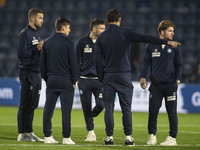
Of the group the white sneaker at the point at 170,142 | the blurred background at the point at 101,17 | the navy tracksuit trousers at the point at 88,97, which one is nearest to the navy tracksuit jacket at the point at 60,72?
the navy tracksuit trousers at the point at 88,97

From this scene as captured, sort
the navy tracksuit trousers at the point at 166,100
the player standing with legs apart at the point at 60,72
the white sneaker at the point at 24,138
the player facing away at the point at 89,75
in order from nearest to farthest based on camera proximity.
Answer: the player standing with legs apart at the point at 60,72, the navy tracksuit trousers at the point at 166,100, the white sneaker at the point at 24,138, the player facing away at the point at 89,75

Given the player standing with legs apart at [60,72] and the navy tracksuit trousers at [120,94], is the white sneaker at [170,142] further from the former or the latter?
the player standing with legs apart at [60,72]

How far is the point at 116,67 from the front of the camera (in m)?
6.90

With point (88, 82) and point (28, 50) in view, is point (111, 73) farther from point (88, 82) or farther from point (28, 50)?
point (28, 50)

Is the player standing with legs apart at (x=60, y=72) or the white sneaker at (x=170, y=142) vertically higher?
the player standing with legs apart at (x=60, y=72)

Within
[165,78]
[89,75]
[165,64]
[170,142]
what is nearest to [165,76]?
[165,78]

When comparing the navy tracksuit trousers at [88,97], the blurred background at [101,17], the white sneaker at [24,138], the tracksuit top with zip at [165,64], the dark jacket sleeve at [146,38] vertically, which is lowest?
the white sneaker at [24,138]

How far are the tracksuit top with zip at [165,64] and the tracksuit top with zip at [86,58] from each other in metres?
1.19

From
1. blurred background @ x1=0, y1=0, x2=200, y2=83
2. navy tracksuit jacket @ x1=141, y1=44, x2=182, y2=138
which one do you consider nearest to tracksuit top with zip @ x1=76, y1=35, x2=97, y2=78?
navy tracksuit jacket @ x1=141, y1=44, x2=182, y2=138

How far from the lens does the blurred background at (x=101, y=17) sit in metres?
25.1

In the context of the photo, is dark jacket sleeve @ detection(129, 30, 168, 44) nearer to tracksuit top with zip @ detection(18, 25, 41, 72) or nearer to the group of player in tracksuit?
the group of player in tracksuit

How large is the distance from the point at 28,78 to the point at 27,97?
0.34 metres

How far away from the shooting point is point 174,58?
7625mm

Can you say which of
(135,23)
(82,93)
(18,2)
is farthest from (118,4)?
(82,93)
